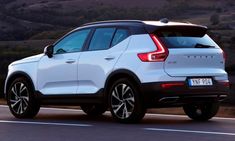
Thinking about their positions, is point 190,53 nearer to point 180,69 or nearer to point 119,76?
point 180,69

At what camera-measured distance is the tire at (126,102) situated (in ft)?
38.0

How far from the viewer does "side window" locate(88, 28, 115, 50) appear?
12.4 m

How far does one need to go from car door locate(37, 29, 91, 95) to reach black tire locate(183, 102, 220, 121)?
2.11 metres

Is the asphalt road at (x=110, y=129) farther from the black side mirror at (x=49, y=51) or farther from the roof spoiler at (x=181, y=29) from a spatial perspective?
the roof spoiler at (x=181, y=29)

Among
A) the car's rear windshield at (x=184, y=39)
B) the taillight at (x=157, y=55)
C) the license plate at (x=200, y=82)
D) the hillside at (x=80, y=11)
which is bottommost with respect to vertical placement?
the hillside at (x=80, y=11)

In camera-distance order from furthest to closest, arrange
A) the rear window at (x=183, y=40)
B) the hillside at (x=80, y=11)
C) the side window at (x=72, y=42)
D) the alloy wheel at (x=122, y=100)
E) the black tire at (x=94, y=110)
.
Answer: the hillside at (x=80, y=11) < the black tire at (x=94, y=110) < the side window at (x=72, y=42) < the rear window at (x=183, y=40) < the alloy wheel at (x=122, y=100)

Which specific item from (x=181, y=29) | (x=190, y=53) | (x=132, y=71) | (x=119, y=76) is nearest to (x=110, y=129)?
(x=132, y=71)

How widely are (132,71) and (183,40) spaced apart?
3.49ft

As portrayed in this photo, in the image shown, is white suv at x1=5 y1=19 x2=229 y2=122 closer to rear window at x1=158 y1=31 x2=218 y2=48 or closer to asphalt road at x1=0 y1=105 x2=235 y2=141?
rear window at x1=158 y1=31 x2=218 y2=48

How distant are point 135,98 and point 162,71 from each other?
612mm

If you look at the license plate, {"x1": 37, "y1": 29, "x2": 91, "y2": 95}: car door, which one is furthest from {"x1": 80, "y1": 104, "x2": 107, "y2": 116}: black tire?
the license plate

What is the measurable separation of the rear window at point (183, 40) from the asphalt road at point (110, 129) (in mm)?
1304

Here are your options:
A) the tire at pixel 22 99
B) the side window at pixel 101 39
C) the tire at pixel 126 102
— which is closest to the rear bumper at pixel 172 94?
the tire at pixel 126 102

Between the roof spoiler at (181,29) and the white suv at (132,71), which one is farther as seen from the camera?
the roof spoiler at (181,29)
